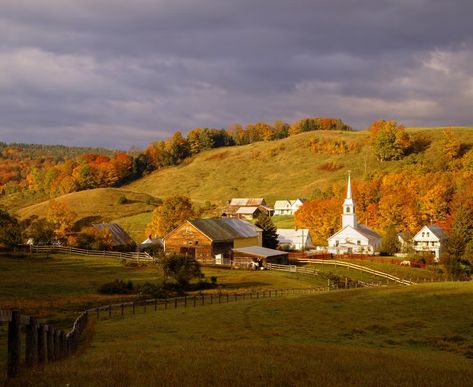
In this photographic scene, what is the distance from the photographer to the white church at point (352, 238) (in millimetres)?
105312

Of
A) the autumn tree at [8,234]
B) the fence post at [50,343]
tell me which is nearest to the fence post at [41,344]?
the fence post at [50,343]

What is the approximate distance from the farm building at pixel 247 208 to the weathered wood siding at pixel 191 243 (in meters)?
67.4

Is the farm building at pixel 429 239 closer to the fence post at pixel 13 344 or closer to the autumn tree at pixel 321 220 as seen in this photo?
the autumn tree at pixel 321 220

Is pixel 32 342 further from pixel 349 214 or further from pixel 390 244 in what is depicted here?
pixel 349 214

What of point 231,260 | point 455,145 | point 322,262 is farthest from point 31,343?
point 455,145

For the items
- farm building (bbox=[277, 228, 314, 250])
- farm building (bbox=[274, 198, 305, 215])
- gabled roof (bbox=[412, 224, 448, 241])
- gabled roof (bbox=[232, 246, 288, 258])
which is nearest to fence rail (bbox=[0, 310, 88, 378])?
gabled roof (bbox=[232, 246, 288, 258])

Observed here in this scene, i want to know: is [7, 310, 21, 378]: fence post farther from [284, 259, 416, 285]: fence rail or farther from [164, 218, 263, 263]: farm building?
[164, 218, 263, 263]: farm building

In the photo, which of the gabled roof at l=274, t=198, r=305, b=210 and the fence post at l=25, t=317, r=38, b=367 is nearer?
the fence post at l=25, t=317, r=38, b=367

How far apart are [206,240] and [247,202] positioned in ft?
282

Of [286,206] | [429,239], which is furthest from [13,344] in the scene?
[286,206]

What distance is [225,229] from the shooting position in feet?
298

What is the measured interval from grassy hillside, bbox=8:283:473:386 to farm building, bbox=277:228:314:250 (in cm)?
6509

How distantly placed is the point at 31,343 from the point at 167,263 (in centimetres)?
4396

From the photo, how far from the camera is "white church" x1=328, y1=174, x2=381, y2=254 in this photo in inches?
4146
